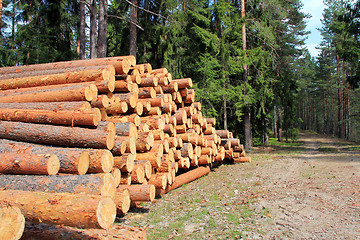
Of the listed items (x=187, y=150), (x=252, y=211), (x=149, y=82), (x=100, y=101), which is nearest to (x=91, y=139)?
(x=100, y=101)

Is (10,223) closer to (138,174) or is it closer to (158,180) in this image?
(138,174)

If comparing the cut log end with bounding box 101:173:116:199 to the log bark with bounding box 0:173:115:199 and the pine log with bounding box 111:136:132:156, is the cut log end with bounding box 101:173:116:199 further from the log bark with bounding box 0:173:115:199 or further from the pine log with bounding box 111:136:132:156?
the pine log with bounding box 111:136:132:156

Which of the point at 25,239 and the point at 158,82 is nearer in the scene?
the point at 25,239

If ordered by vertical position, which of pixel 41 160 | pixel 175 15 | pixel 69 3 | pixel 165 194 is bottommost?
pixel 165 194

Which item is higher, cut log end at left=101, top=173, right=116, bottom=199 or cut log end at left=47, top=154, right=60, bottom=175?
cut log end at left=47, top=154, right=60, bottom=175

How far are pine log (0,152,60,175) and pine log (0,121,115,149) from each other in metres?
0.95

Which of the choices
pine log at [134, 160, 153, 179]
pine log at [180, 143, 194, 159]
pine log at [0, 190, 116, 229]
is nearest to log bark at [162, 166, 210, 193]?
pine log at [180, 143, 194, 159]

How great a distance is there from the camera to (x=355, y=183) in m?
7.41

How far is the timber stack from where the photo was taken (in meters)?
3.26

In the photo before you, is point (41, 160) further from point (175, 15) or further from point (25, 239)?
point (175, 15)

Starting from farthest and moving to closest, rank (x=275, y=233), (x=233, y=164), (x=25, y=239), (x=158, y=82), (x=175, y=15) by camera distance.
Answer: (x=175, y=15) → (x=233, y=164) → (x=158, y=82) → (x=275, y=233) → (x=25, y=239)

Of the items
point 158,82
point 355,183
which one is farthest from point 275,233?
point 158,82

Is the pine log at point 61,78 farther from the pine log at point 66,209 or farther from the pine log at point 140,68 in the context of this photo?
the pine log at point 66,209

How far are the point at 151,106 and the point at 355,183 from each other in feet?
19.9
